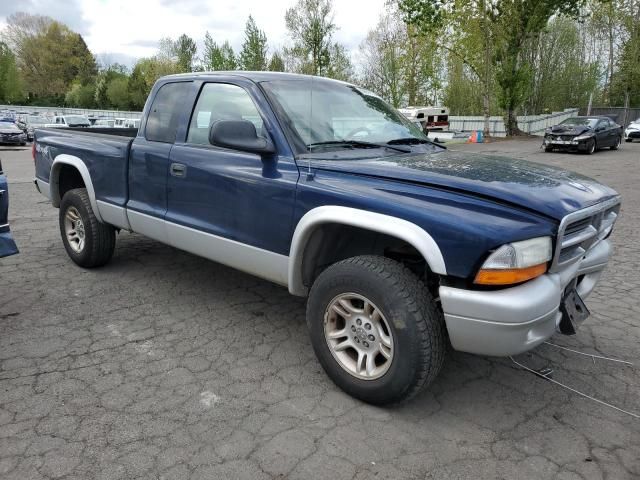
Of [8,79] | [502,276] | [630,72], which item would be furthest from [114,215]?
[8,79]

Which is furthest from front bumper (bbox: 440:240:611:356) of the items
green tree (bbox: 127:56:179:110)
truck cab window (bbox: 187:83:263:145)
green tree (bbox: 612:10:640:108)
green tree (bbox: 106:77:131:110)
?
green tree (bbox: 106:77:131:110)

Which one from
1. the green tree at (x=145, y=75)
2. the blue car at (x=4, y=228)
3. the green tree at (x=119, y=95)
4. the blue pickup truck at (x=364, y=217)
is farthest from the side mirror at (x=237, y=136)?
the green tree at (x=119, y=95)

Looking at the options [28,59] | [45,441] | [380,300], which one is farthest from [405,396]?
[28,59]

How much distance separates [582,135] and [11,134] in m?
25.1

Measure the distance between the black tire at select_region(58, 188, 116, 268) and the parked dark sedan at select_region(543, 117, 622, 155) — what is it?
1837 cm

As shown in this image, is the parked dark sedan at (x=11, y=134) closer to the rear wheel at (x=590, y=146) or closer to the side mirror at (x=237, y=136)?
the side mirror at (x=237, y=136)

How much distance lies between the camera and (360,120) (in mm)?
3545

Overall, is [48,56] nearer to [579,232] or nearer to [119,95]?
[119,95]

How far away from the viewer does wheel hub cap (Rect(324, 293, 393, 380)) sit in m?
2.61

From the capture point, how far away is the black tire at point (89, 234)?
4559mm

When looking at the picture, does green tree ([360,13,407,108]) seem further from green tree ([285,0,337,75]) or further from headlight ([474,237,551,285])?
headlight ([474,237,551,285])

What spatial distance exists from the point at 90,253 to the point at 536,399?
13.1ft

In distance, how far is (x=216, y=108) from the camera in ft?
11.8

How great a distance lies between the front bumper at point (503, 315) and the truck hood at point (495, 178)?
369mm
